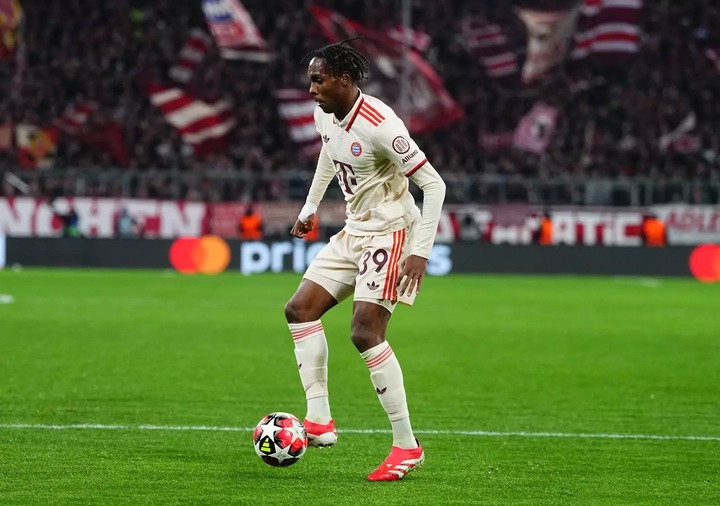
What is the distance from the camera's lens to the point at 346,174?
Result: 674 cm

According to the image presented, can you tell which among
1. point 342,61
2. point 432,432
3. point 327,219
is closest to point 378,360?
point 342,61

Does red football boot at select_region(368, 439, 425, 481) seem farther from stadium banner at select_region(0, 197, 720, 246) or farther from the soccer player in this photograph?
stadium banner at select_region(0, 197, 720, 246)

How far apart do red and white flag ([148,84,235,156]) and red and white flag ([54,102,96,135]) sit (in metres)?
1.60

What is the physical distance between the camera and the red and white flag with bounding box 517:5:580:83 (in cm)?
3422

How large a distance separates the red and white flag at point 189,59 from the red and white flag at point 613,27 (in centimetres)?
997

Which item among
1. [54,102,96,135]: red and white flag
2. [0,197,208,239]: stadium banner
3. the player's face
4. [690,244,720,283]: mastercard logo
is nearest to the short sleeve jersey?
the player's face

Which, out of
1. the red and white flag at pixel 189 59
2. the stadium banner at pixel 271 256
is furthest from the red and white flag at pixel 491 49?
the stadium banner at pixel 271 256

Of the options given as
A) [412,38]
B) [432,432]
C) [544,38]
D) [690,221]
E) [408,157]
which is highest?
[408,157]

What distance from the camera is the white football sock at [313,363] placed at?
678cm

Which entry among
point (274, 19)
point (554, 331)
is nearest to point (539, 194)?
point (274, 19)

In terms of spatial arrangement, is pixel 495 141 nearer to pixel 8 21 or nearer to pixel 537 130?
pixel 537 130

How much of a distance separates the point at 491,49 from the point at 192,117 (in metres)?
8.23

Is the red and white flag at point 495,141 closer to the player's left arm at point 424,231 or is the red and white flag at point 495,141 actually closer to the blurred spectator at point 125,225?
the blurred spectator at point 125,225

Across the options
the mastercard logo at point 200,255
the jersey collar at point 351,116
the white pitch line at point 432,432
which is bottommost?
the mastercard logo at point 200,255
